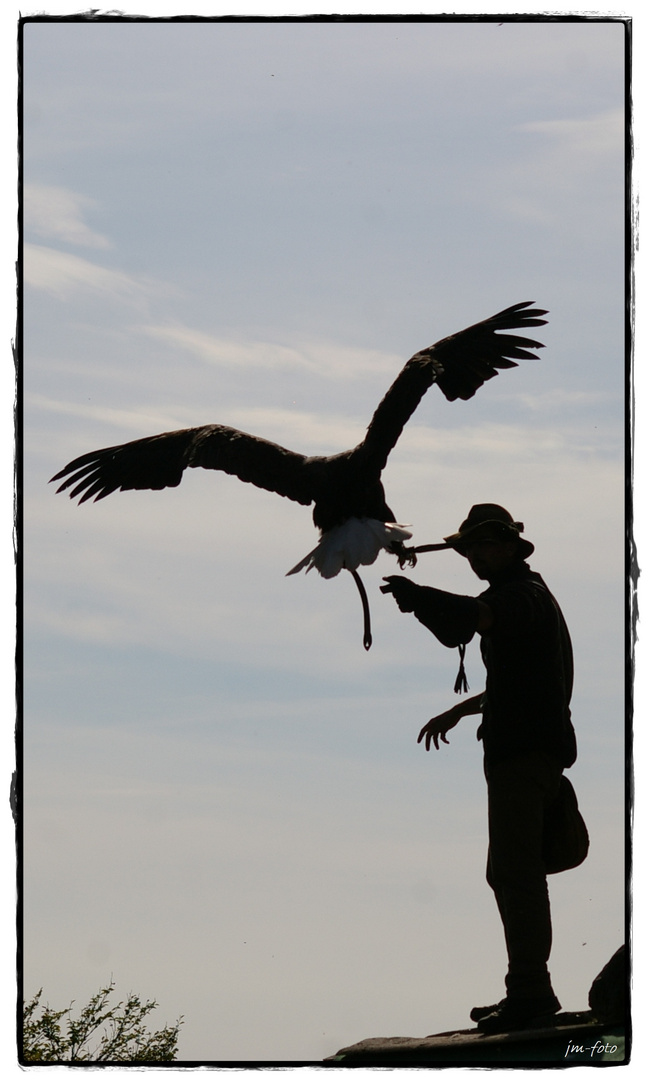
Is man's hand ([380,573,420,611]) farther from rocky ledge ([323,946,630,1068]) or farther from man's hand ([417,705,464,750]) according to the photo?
rocky ledge ([323,946,630,1068])

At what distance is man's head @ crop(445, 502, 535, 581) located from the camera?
5.66m

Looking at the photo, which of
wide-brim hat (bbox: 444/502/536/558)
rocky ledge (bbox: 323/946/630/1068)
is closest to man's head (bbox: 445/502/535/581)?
wide-brim hat (bbox: 444/502/536/558)

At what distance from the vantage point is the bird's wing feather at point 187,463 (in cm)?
647

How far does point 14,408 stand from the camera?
602cm

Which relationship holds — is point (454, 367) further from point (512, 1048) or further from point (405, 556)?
point (512, 1048)

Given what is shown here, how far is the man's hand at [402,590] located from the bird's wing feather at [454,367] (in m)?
1.05

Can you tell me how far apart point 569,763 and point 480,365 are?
1875mm

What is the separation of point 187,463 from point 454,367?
140cm

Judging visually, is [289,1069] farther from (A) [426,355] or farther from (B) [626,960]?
(A) [426,355]

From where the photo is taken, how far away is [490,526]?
5648mm

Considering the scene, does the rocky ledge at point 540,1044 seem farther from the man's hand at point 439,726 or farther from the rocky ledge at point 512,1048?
the man's hand at point 439,726

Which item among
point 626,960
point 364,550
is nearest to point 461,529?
point 364,550

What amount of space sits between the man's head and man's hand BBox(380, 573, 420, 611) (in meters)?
0.49

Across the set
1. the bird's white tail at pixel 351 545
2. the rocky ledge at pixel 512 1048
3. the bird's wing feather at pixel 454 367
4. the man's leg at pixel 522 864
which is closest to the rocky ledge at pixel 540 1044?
the rocky ledge at pixel 512 1048
